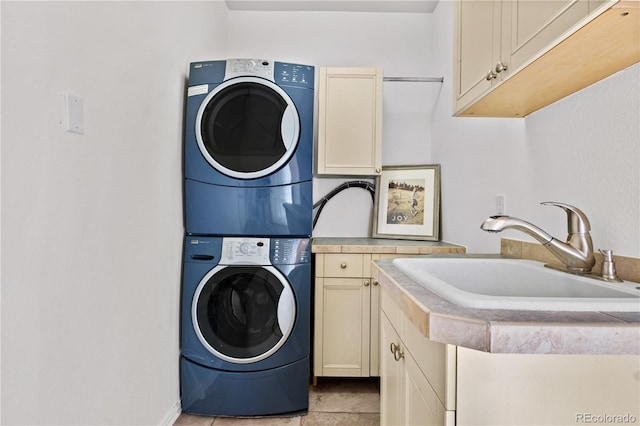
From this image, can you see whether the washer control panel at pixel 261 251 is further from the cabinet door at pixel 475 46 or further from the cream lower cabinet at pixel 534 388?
the cream lower cabinet at pixel 534 388

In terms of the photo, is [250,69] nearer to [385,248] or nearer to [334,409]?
Answer: [385,248]

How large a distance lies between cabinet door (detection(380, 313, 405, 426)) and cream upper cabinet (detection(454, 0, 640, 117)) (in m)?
0.85

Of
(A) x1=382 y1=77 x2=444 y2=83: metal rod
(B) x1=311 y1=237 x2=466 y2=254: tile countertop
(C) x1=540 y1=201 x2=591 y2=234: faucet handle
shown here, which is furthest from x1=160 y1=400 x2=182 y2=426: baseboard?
(A) x1=382 y1=77 x2=444 y2=83: metal rod

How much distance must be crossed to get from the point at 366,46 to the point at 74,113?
2209mm

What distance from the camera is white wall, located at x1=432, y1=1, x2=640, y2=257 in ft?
3.30

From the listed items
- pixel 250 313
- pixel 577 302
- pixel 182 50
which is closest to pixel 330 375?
pixel 250 313

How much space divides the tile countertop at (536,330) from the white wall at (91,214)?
1.04 metres

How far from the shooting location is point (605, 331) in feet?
2.00

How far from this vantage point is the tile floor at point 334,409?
1882mm

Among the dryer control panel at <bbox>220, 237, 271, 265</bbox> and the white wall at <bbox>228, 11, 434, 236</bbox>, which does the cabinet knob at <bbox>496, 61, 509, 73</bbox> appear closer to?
the dryer control panel at <bbox>220, 237, 271, 265</bbox>

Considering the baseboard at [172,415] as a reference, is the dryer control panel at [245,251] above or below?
above

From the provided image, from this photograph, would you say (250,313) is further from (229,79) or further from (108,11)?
(108,11)

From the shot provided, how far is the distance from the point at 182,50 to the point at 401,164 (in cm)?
165

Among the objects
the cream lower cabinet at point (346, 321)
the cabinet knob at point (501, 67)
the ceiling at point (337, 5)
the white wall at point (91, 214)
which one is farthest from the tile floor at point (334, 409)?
the ceiling at point (337, 5)
